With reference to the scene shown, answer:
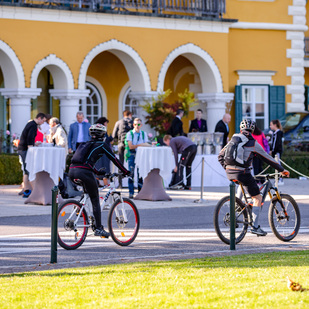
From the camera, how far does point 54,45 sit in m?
26.8

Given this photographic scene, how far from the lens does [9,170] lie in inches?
931

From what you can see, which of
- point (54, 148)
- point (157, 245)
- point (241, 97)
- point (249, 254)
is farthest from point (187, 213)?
point (241, 97)

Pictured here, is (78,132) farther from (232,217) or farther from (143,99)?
(232,217)

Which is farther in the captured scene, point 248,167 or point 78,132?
point 78,132

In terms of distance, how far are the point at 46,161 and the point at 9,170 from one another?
18.0 feet

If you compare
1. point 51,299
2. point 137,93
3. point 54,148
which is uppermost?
point 137,93

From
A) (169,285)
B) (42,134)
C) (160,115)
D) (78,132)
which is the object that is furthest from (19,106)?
(169,285)

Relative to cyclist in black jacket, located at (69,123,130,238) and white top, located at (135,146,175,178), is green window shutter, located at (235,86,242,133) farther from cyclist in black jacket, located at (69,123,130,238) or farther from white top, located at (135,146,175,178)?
cyclist in black jacket, located at (69,123,130,238)

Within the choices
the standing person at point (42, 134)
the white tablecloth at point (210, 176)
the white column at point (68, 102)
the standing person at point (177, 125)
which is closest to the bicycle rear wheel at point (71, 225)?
the standing person at point (42, 134)

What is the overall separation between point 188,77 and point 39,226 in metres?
17.6

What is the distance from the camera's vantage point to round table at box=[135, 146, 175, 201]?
19.5 meters

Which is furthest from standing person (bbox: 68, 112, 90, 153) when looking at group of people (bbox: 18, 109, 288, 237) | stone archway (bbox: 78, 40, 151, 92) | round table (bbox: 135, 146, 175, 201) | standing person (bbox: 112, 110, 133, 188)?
stone archway (bbox: 78, 40, 151, 92)

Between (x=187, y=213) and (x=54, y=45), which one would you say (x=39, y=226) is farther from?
(x=54, y=45)

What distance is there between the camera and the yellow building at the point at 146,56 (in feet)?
86.6
